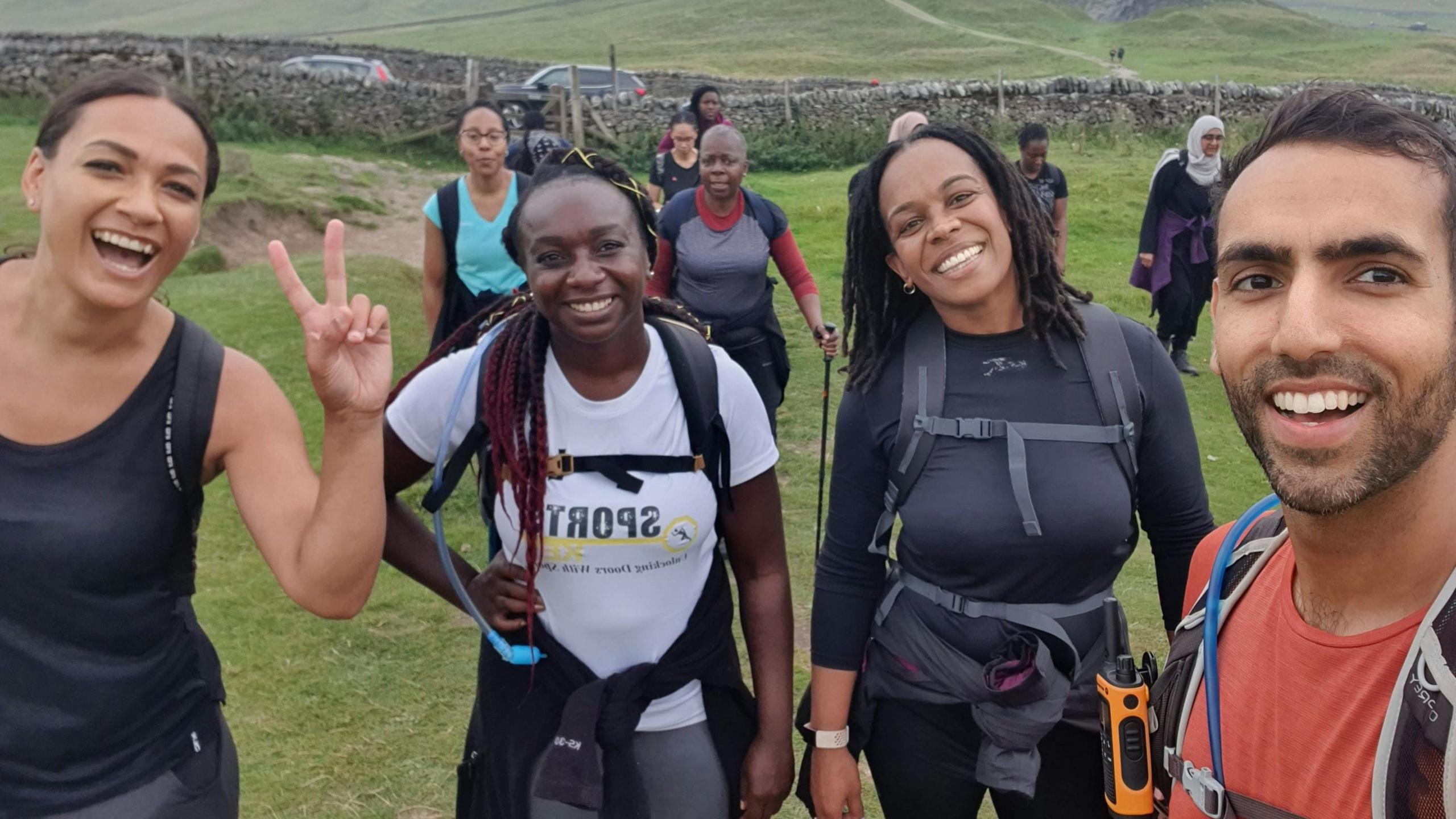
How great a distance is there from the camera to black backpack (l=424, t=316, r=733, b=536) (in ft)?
7.52

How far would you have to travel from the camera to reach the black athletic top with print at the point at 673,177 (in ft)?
28.8

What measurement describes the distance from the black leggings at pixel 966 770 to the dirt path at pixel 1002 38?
35.4 meters

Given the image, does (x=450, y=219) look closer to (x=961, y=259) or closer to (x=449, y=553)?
(x=449, y=553)

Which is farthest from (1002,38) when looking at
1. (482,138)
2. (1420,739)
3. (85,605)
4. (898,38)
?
(1420,739)

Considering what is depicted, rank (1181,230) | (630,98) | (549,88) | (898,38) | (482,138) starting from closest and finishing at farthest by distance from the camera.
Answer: (482,138) → (1181,230) → (630,98) → (549,88) → (898,38)

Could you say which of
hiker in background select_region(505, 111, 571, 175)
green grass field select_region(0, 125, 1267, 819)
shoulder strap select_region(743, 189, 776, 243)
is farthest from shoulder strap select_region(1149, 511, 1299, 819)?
hiker in background select_region(505, 111, 571, 175)

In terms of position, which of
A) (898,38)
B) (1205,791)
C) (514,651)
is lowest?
(514,651)

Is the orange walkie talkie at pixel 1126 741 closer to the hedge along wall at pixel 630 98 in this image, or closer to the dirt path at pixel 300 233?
the dirt path at pixel 300 233

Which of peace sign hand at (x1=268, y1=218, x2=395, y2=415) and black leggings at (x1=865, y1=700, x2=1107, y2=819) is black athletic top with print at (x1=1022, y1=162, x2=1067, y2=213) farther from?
peace sign hand at (x1=268, y1=218, x2=395, y2=415)

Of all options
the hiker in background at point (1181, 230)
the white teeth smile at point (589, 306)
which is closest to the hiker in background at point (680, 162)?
the hiker in background at point (1181, 230)

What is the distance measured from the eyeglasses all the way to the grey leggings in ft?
13.6

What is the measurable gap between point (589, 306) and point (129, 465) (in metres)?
0.92

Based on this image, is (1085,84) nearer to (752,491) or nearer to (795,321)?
(795,321)

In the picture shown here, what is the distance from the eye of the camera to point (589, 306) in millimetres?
2348
